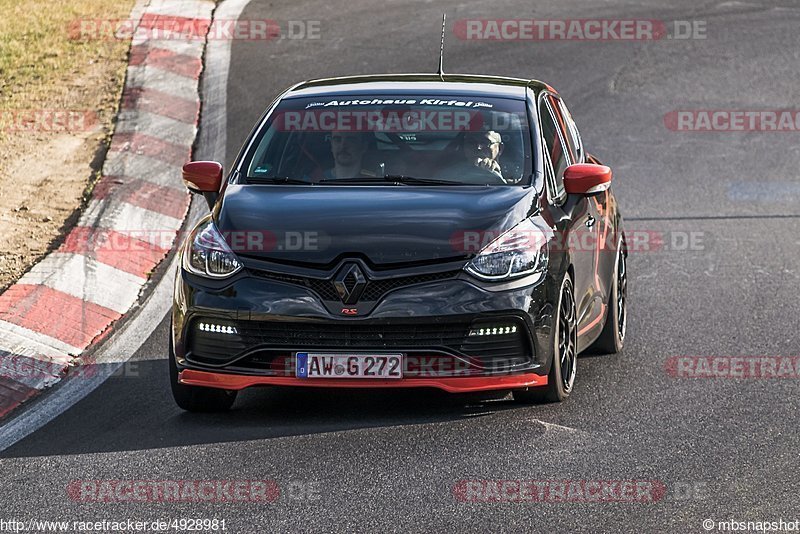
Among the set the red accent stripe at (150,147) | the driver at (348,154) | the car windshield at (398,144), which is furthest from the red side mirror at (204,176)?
the red accent stripe at (150,147)

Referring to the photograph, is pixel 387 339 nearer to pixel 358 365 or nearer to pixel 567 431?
pixel 358 365

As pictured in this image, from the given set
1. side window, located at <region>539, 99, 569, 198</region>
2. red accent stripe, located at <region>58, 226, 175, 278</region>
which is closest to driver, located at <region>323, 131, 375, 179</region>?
side window, located at <region>539, 99, 569, 198</region>

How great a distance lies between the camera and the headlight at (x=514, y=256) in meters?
7.17

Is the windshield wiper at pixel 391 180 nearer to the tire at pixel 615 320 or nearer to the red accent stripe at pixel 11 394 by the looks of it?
the tire at pixel 615 320

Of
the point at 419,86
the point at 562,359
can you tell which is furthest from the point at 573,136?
the point at 562,359

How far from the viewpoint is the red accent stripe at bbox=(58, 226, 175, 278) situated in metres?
10.9

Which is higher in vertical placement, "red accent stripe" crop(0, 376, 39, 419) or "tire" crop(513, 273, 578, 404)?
"tire" crop(513, 273, 578, 404)

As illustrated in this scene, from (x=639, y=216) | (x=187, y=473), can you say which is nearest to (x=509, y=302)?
(x=187, y=473)

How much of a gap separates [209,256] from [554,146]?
2287mm

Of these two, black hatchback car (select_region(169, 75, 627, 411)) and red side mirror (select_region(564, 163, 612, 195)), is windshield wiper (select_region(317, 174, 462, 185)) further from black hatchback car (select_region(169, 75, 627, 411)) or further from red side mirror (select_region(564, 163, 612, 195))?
red side mirror (select_region(564, 163, 612, 195))

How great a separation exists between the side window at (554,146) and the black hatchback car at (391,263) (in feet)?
0.08

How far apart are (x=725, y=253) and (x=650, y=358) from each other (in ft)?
10.2

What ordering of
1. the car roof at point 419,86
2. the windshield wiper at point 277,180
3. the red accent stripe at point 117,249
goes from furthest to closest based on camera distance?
the red accent stripe at point 117,249
the car roof at point 419,86
the windshield wiper at point 277,180

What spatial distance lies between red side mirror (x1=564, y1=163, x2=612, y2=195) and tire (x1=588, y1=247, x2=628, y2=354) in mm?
1098
